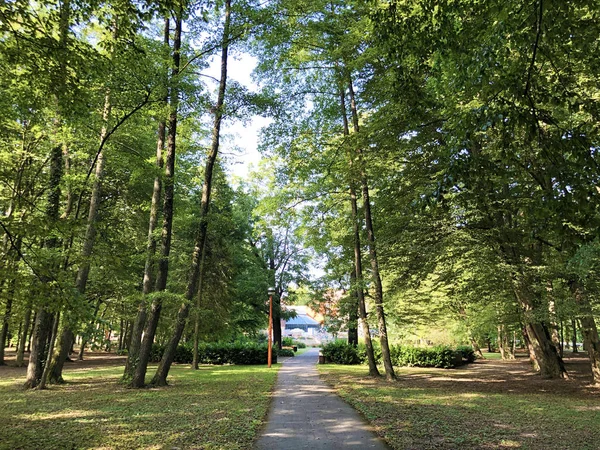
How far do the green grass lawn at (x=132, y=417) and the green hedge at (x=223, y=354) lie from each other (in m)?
11.9

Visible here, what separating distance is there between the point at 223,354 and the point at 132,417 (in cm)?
1677

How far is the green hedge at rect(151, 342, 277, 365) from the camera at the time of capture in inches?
891

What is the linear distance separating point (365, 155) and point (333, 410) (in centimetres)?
722

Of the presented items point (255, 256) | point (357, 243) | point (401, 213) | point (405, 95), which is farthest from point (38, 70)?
point (255, 256)

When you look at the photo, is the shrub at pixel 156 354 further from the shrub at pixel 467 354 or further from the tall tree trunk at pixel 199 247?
the shrub at pixel 467 354

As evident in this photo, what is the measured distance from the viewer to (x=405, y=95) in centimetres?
450

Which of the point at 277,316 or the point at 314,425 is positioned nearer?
the point at 314,425

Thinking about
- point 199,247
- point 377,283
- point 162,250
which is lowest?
point 377,283

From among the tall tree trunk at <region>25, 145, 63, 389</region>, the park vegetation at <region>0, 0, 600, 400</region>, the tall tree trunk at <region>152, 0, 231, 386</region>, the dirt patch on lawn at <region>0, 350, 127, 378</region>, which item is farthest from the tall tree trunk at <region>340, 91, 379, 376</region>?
the dirt patch on lawn at <region>0, 350, 127, 378</region>

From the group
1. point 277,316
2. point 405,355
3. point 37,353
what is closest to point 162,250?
point 37,353

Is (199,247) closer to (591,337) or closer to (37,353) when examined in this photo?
(37,353)

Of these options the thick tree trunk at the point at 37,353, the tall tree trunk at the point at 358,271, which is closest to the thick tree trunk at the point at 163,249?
the thick tree trunk at the point at 37,353

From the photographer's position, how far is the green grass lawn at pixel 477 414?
5445mm

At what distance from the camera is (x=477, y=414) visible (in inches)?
288
